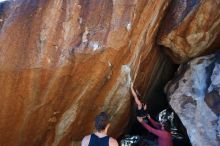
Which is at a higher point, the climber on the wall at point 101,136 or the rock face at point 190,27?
the rock face at point 190,27

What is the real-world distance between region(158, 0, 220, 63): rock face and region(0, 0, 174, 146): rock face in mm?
447

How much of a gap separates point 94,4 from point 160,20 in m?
1.64

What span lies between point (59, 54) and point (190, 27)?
272 centimetres

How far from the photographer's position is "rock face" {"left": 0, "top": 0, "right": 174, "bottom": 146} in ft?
21.3

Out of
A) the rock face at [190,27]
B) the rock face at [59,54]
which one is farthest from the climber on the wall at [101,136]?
the rock face at [190,27]

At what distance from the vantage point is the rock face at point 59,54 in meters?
6.50

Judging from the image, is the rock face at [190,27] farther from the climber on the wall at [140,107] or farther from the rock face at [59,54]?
the climber on the wall at [140,107]

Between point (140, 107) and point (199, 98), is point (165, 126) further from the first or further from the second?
point (199, 98)

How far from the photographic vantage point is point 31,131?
23.4 feet

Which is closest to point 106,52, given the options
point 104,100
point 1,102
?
point 104,100

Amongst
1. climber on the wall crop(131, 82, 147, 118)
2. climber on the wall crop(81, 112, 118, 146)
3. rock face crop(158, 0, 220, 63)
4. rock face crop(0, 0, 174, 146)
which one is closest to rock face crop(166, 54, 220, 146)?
rock face crop(158, 0, 220, 63)

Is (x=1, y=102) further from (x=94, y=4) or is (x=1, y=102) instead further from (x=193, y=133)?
(x=193, y=133)

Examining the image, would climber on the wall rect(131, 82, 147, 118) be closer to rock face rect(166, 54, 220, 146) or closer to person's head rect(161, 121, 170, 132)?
person's head rect(161, 121, 170, 132)

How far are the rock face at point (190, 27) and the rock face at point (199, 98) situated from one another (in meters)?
0.33
